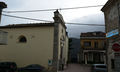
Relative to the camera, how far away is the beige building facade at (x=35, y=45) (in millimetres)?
14797

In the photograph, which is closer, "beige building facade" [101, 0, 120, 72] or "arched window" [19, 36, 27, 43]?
"beige building facade" [101, 0, 120, 72]

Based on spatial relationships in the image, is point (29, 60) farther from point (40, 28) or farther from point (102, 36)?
point (102, 36)

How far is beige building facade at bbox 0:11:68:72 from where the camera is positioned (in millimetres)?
14797

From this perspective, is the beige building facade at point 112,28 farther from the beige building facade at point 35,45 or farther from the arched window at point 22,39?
the arched window at point 22,39

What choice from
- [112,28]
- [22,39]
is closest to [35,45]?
[22,39]

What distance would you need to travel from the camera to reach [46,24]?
15.4m

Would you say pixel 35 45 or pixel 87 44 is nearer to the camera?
pixel 35 45

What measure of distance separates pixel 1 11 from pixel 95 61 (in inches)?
939

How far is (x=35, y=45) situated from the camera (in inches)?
611

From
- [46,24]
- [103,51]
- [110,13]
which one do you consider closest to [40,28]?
[46,24]

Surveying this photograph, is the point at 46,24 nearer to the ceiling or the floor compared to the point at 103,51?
nearer to the ceiling

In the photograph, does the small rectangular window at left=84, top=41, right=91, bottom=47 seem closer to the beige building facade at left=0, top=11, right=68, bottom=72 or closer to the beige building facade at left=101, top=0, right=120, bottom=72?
the beige building facade at left=0, top=11, right=68, bottom=72

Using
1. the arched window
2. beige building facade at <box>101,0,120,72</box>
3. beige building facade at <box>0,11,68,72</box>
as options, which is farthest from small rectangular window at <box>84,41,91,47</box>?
beige building facade at <box>101,0,120,72</box>

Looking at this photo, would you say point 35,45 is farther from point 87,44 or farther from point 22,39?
point 87,44
